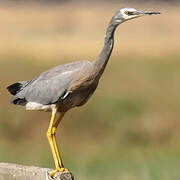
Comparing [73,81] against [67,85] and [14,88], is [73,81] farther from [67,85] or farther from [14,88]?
[14,88]

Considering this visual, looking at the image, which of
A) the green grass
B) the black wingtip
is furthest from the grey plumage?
the green grass

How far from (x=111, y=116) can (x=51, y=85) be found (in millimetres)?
5535

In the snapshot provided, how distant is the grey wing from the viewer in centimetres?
716

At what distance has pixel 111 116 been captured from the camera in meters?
12.8

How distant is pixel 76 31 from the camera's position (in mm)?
25125

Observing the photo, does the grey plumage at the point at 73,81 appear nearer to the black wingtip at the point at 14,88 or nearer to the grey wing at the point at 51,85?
the grey wing at the point at 51,85

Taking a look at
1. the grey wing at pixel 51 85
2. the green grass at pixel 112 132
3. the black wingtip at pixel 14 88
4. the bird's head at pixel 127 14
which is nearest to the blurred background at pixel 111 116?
the green grass at pixel 112 132

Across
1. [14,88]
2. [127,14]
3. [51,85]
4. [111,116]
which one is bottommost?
[111,116]

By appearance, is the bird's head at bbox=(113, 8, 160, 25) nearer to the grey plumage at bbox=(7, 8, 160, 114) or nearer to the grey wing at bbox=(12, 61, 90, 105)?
the grey plumage at bbox=(7, 8, 160, 114)

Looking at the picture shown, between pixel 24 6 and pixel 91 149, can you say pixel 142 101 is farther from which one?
pixel 24 6

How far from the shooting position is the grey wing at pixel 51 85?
7160mm

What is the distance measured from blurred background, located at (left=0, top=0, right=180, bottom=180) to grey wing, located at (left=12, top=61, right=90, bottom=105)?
8.36 ft

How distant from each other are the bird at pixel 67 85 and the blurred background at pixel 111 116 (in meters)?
2.56

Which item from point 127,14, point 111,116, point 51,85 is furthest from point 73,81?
point 111,116
